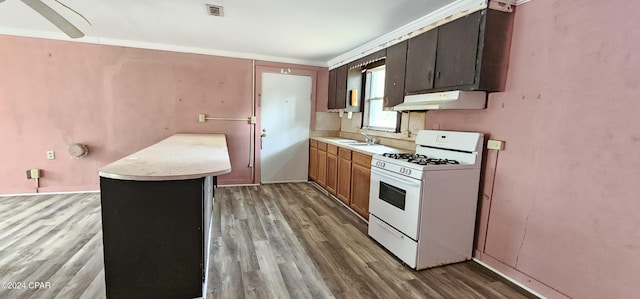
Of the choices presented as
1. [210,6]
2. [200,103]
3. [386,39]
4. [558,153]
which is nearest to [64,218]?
[200,103]

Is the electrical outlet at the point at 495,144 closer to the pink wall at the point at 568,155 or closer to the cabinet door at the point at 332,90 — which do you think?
the pink wall at the point at 568,155

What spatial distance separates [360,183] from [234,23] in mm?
2246

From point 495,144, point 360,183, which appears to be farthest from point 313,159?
point 495,144

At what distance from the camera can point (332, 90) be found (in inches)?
187

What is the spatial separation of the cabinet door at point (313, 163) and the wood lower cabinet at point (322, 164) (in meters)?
0.14

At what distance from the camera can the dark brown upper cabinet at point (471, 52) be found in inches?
83.0

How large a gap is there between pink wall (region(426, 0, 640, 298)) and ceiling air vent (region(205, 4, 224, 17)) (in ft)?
8.13

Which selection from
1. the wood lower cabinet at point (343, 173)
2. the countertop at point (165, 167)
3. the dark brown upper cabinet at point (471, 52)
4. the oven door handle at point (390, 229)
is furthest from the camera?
the wood lower cabinet at point (343, 173)

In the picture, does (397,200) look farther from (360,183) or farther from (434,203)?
(360,183)

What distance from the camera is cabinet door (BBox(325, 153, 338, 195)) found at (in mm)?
4023

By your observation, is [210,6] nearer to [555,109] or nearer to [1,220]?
[555,109]

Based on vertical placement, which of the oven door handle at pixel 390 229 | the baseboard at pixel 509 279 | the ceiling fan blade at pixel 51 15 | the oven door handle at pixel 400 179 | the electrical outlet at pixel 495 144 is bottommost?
the baseboard at pixel 509 279

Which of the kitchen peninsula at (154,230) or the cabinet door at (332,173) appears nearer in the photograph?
the kitchen peninsula at (154,230)

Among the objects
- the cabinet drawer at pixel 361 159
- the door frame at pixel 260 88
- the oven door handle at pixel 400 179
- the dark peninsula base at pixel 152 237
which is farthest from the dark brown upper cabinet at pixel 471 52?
the door frame at pixel 260 88
